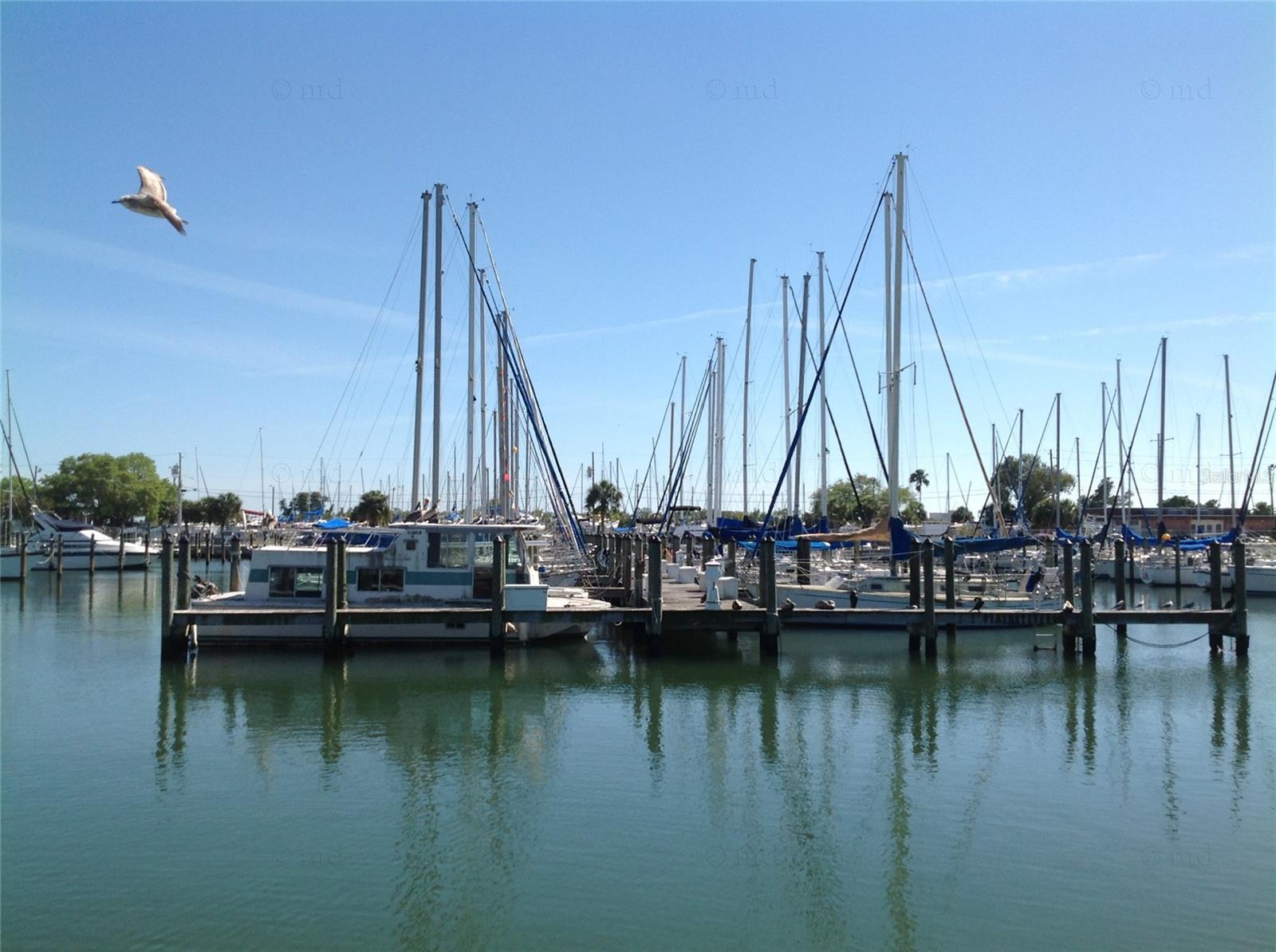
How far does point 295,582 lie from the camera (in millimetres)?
27578

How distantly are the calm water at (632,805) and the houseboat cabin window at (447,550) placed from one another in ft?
9.28

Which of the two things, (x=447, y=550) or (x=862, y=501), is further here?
(x=862, y=501)

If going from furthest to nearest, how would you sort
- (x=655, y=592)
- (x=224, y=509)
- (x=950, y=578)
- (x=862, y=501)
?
1. (x=224, y=509)
2. (x=862, y=501)
3. (x=950, y=578)
4. (x=655, y=592)

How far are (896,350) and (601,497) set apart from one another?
6726 cm

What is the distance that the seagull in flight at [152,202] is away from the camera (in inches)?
495

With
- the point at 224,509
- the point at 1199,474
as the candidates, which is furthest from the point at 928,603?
the point at 224,509

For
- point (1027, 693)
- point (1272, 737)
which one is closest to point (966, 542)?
point (1027, 693)

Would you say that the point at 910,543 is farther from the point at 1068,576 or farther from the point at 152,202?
the point at 152,202

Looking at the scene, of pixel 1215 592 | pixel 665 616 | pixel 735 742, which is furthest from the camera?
pixel 1215 592

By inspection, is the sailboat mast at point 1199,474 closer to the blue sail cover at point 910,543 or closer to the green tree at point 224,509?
the blue sail cover at point 910,543

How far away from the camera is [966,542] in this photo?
32719 millimetres

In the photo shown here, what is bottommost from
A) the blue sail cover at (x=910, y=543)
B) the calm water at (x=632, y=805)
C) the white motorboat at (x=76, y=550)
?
the calm water at (x=632, y=805)

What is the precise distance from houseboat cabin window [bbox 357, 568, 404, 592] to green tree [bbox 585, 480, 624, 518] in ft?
226

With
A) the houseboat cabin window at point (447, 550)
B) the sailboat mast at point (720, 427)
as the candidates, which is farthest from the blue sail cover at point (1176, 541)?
the houseboat cabin window at point (447, 550)
